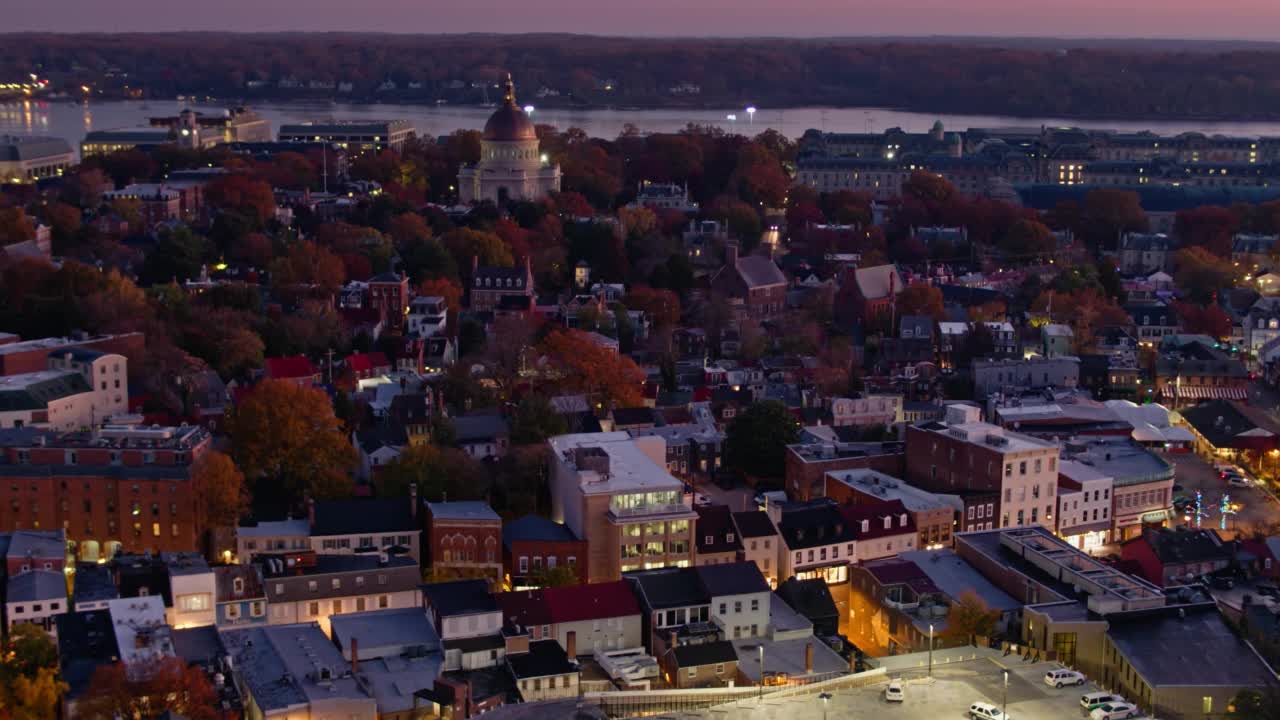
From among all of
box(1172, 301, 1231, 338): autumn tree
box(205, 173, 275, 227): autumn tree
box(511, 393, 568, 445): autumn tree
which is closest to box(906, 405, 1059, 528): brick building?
box(511, 393, 568, 445): autumn tree

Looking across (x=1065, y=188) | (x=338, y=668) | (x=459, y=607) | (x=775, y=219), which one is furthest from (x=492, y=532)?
(x=1065, y=188)

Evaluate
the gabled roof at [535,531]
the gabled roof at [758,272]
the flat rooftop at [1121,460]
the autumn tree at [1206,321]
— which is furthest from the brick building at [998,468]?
the autumn tree at [1206,321]

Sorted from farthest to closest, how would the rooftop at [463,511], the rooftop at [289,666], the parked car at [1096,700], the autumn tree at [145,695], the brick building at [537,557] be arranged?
1. the rooftop at [463,511]
2. the brick building at [537,557]
3. the rooftop at [289,666]
4. the autumn tree at [145,695]
5. the parked car at [1096,700]

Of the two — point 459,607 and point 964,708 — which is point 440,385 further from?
point 964,708

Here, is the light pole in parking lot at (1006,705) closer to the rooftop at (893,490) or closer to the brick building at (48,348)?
the rooftop at (893,490)

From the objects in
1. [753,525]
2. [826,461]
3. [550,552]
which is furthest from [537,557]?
[826,461]

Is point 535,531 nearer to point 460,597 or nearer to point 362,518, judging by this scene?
point 362,518

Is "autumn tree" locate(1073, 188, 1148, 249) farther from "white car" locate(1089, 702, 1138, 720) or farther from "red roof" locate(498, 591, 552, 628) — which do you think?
"white car" locate(1089, 702, 1138, 720)
